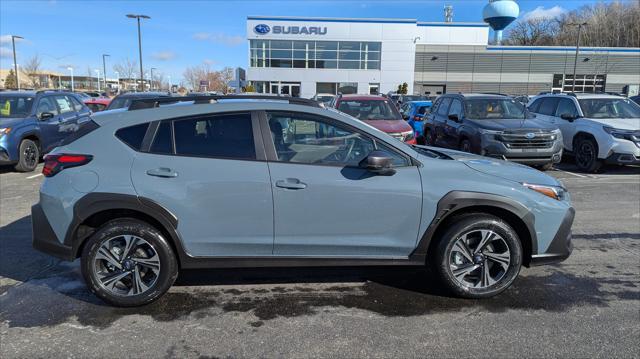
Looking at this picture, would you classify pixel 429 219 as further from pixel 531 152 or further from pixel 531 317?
pixel 531 152

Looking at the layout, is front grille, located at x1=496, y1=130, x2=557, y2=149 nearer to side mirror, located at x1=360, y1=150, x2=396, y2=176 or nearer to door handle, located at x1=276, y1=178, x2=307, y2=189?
side mirror, located at x1=360, y1=150, x2=396, y2=176

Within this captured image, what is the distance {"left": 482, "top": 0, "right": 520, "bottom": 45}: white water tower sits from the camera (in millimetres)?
63344

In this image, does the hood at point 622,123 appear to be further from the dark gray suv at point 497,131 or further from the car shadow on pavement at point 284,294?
the car shadow on pavement at point 284,294

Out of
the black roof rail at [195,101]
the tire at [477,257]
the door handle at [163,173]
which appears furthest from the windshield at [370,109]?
the door handle at [163,173]

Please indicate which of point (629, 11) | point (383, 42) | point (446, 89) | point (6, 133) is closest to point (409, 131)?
point (6, 133)

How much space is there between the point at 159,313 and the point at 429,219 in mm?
2330

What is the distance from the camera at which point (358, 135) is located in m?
3.81

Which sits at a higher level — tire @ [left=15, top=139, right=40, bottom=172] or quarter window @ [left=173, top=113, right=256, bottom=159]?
quarter window @ [left=173, top=113, right=256, bottom=159]

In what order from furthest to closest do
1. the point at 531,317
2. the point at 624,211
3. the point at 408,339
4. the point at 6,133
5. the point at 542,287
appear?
the point at 6,133 → the point at 624,211 → the point at 542,287 → the point at 531,317 → the point at 408,339

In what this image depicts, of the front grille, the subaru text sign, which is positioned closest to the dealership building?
the subaru text sign

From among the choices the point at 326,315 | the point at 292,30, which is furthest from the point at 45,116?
the point at 292,30

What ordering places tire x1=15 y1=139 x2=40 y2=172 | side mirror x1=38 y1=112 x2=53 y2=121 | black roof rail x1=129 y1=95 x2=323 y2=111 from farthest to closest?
side mirror x1=38 y1=112 x2=53 y2=121, tire x1=15 y1=139 x2=40 y2=172, black roof rail x1=129 y1=95 x2=323 y2=111

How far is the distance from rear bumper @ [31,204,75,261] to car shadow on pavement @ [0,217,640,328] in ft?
1.51

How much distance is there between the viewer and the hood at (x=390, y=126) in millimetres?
9598
